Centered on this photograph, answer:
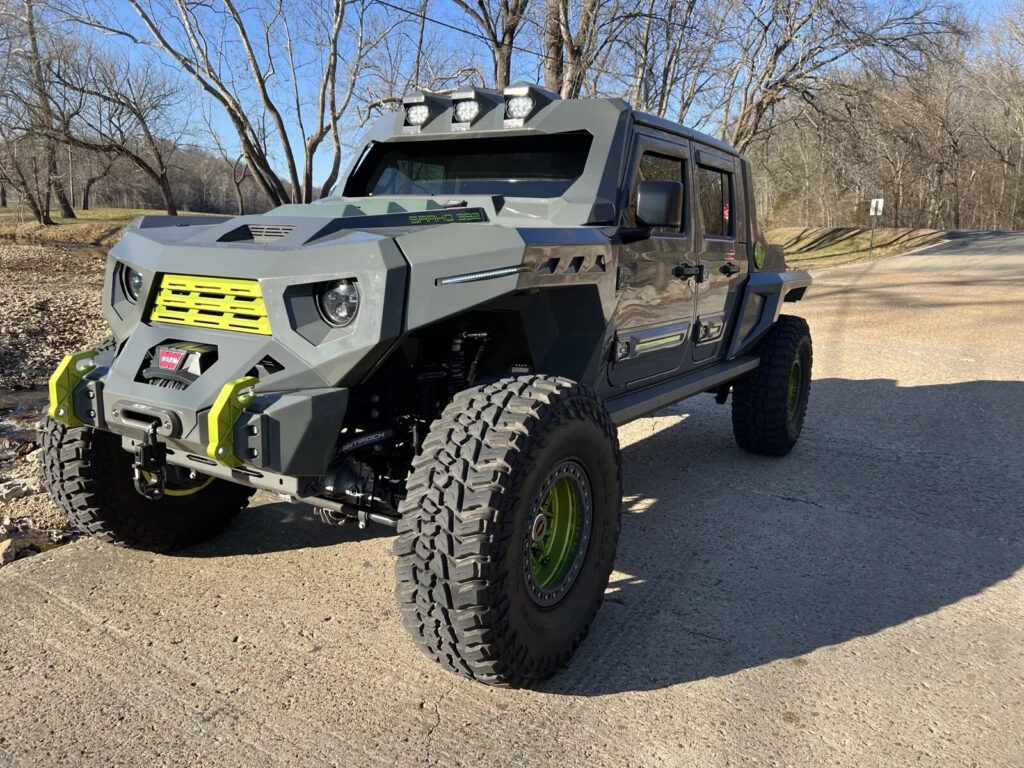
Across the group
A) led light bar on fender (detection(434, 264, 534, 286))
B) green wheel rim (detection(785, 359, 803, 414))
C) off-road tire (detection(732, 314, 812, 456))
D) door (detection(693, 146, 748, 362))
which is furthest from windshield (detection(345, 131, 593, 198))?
green wheel rim (detection(785, 359, 803, 414))

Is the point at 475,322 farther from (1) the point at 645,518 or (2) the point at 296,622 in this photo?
(1) the point at 645,518

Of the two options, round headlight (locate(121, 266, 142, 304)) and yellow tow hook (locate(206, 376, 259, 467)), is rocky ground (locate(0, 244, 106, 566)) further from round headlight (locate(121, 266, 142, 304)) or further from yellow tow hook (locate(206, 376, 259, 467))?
yellow tow hook (locate(206, 376, 259, 467))

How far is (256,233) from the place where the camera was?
2.91 metres

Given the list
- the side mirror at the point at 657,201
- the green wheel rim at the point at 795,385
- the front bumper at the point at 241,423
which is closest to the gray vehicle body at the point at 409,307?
the front bumper at the point at 241,423

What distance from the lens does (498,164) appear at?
12.9 ft

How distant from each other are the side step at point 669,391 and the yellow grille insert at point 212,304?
147 centimetres

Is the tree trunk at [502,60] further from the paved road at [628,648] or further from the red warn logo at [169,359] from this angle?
the red warn logo at [169,359]

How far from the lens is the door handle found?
3.93 metres

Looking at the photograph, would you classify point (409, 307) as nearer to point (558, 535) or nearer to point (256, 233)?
point (256, 233)

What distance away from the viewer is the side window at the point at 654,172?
11.9ft

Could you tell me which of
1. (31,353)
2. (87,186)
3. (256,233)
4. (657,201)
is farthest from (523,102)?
(87,186)

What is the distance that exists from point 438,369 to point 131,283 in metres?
1.28

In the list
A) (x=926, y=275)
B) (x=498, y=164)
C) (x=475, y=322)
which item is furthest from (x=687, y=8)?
(x=475, y=322)

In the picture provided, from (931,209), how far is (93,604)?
50775 mm
